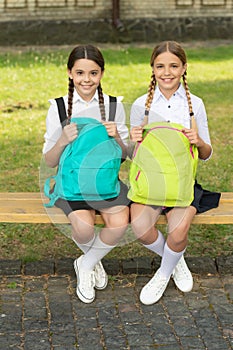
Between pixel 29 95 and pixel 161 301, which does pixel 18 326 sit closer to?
pixel 161 301

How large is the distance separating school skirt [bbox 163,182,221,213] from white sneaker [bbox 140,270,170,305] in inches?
16.0

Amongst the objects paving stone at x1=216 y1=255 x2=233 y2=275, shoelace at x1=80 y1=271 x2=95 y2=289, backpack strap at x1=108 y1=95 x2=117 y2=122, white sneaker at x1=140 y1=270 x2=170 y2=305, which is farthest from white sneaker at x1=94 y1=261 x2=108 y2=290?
backpack strap at x1=108 y1=95 x2=117 y2=122

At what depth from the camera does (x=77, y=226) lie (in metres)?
4.56

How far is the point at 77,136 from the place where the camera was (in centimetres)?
458

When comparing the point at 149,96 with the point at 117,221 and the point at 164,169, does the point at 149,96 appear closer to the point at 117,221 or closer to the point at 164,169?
the point at 164,169

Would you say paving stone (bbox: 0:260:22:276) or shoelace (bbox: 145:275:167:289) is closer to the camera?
shoelace (bbox: 145:275:167:289)

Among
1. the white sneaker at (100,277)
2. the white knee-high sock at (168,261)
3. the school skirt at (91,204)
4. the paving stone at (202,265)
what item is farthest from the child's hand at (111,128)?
the paving stone at (202,265)

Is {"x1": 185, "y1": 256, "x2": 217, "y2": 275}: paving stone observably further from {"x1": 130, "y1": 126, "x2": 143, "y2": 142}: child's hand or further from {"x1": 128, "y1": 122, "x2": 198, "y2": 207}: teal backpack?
{"x1": 130, "y1": 126, "x2": 143, "y2": 142}: child's hand

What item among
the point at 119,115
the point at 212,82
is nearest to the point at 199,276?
the point at 119,115

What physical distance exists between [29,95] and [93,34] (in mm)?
4943

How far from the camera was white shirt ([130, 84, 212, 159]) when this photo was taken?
4746mm

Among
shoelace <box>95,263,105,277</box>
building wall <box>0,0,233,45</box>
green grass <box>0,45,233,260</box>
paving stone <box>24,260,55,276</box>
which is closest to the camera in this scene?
shoelace <box>95,263,105,277</box>

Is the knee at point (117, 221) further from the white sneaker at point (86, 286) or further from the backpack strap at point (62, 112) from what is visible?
the backpack strap at point (62, 112)

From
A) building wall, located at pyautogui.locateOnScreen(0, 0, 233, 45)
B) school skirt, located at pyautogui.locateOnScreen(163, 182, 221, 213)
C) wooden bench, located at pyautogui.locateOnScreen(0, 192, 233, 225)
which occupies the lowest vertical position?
building wall, located at pyautogui.locateOnScreen(0, 0, 233, 45)
